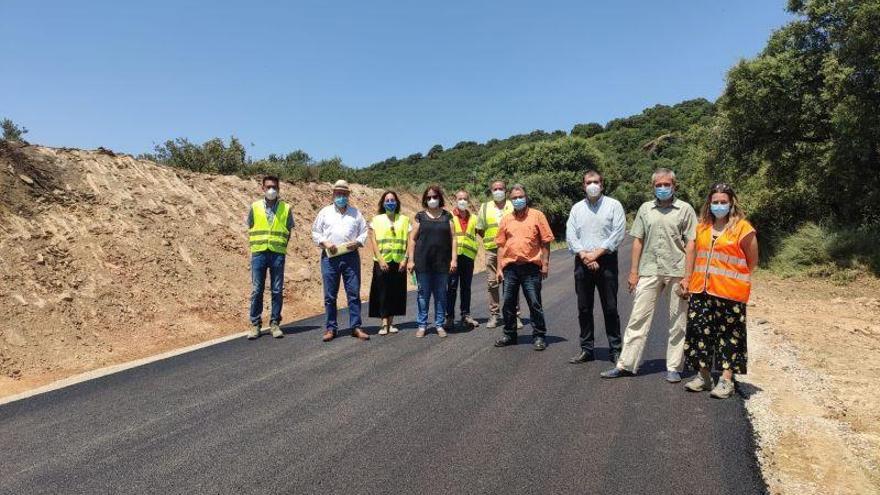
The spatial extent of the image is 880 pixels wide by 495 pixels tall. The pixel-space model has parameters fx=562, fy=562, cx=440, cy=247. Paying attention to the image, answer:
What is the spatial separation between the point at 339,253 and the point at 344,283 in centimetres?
40

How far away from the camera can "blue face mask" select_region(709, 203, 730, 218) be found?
4.70 m

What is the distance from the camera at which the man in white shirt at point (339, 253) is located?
24.1 feet

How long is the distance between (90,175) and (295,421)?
9.53 meters

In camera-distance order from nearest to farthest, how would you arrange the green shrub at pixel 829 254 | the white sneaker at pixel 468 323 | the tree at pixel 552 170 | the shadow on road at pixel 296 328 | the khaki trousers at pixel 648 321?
1. the khaki trousers at pixel 648 321
2. the white sneaker at pixel 468 323
3. the shadow on road at pixel 296 328
4. the green shrub at pixel 829 254
5. the tree at pixel 552 170

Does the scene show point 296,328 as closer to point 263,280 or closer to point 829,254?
point 263,280

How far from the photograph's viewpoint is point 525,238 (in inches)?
252

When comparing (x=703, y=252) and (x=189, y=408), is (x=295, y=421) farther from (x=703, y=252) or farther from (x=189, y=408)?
(x=703, y=252)

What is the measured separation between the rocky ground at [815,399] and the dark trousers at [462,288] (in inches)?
140

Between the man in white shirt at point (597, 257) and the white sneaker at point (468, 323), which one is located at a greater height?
the man in white shirt at point (597, 257)

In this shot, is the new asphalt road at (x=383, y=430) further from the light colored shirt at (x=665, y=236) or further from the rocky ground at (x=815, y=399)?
the light colored shirt at (x=665, y=236)

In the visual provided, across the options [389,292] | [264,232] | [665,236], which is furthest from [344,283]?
[665,236]

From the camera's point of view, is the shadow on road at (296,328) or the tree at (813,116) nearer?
the shadow on road at (296,328)

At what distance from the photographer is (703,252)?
4801mm

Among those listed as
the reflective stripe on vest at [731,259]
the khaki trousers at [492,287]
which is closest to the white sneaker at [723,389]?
the reflective stripe on vest at [731,259]
